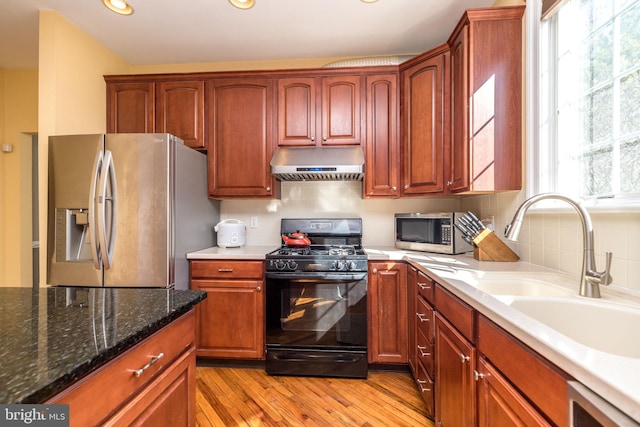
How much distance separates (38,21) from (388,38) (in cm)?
271

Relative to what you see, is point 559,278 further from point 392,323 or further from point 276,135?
point 276,135

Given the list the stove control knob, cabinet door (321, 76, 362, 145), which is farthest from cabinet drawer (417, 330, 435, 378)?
cabinet door (321, 76, 362, 145)

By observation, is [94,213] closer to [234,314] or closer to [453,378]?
[234,314]

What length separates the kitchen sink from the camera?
0.97m

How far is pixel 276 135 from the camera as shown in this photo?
2539 millimetres

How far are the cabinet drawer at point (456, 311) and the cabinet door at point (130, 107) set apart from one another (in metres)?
2.60

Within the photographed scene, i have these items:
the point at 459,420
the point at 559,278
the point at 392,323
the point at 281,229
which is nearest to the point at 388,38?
the point at 281,229

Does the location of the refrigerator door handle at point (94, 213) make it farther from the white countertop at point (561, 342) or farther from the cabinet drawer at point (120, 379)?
the white countertop at point (561, 342)

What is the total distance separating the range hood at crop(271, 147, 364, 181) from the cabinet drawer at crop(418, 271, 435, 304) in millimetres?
932

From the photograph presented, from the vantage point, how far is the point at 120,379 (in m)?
0.70

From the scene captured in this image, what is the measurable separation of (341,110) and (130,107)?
6.02 feet

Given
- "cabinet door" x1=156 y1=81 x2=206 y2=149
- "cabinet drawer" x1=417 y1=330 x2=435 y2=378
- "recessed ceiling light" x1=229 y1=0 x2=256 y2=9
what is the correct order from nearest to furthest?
1. "cabinet drawer" x1=417 y1=330 x2=435 y2=378
2. "recessed ceiling light" x1=229 y1=0 x2=256 y2=9
3. "cabinet door" x1=156 y1=81 x2=206 y2=149

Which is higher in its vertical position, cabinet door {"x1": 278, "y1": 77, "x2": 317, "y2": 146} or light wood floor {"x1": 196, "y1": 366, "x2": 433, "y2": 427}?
cabinet door {"x1": 278, "y1": 77, "x2": 317, "y2": 146}

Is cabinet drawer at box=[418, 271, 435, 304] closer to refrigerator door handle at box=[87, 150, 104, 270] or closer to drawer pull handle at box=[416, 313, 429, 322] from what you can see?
drawer pull handle at box=[416, 313, 429, 322]
